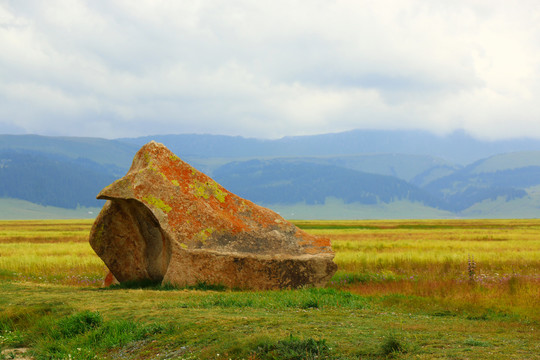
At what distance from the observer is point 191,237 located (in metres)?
20.2

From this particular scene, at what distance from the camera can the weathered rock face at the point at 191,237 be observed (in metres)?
20.0

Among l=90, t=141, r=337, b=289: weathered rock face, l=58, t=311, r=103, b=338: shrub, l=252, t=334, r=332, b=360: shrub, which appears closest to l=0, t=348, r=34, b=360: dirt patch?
l=58, t=311, r=103, b=338: shrub

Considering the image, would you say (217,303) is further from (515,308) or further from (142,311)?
(515,308)

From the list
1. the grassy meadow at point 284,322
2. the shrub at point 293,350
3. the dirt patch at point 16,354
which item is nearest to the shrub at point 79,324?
the grassy meadow at point 284,322

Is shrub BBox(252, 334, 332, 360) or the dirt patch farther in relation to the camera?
the dirt patch

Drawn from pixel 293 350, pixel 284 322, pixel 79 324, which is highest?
pixel 293 350

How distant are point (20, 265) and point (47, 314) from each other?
59.0 ft

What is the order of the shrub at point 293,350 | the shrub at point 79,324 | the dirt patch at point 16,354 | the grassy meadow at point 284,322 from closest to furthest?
1. the shrub at point 293,350
2. the grassy meadow at point 284,322
3. the dirt patch at point 16,354
4. the shrub at point 79,324

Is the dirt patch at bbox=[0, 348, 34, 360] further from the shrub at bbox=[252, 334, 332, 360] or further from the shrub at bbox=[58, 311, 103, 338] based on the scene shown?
the shrub at bbox=[252, 334, 332, 360]

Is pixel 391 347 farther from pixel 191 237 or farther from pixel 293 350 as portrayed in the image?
pixel 191 237

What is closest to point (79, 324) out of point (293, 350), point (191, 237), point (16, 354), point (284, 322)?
point (16, 354)

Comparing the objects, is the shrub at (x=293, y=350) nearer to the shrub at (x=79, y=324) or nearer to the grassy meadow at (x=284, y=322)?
the grassy meadow at (x=284, y=322)

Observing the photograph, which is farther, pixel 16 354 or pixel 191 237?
pixel 191 237

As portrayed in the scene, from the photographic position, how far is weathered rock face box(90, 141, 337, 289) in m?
20.0
